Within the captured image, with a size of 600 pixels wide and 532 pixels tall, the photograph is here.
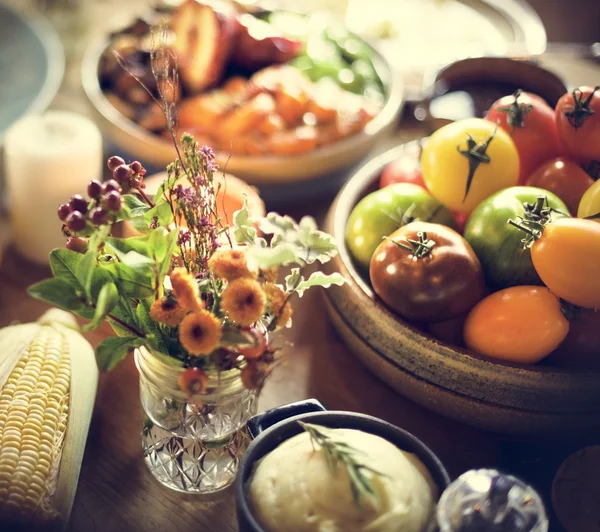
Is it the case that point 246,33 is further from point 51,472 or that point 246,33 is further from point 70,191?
point 51,472

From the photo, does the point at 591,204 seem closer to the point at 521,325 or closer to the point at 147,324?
the point at 521,325

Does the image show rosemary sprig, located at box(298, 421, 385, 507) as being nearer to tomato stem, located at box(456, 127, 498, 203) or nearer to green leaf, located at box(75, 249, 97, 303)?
green leaf, located at box(75, 249, 97, 303)

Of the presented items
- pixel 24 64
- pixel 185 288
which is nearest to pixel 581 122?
pixel 185 288

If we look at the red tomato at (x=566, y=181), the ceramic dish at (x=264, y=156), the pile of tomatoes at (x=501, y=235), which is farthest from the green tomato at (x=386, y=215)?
the ceramic dish at (x=264, y=156)

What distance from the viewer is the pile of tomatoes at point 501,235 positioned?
0.72 metres

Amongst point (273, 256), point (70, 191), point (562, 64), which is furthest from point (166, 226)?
point (562, 64)

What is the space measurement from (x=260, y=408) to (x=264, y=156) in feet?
1.35

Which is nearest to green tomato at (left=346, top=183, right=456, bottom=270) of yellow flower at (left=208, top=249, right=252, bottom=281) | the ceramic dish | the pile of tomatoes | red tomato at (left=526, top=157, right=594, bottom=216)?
the pile of tomatoes

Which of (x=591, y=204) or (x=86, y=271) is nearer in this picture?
(x=86, y=271)

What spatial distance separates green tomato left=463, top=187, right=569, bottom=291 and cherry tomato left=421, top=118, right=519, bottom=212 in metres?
0.03

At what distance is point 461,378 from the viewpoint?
2.46ft

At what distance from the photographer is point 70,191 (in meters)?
0.99

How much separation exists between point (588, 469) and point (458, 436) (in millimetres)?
143

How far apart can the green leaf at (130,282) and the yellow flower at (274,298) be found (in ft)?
0.32
